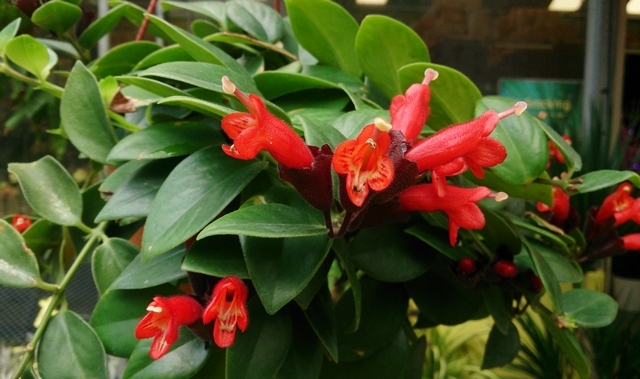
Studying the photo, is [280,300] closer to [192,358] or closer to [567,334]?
[192,358]

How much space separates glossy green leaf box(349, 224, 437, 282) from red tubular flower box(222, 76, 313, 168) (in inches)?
4.7

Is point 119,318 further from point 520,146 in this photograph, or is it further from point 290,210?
point 520,146

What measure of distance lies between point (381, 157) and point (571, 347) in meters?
0.24

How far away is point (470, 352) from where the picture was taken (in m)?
1.34

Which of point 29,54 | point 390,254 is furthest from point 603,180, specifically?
point 29,54

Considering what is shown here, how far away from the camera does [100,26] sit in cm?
52

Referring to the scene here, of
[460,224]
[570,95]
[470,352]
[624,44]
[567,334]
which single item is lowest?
[470,352]

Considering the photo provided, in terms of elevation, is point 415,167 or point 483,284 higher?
point 415,167

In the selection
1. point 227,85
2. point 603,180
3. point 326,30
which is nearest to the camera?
point 227,85

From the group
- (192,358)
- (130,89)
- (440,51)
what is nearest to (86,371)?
(192,358)

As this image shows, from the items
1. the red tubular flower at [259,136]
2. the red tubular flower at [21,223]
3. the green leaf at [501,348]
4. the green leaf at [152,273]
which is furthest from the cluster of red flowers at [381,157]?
the red tubular flower at [21,223]

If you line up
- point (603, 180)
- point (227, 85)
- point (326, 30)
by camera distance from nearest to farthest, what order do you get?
1. point (227, 85)
2. point (603, 180)
3. point (326, 30)

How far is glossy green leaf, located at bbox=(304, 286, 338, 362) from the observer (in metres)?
0.31

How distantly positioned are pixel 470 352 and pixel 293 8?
3.93 feet
